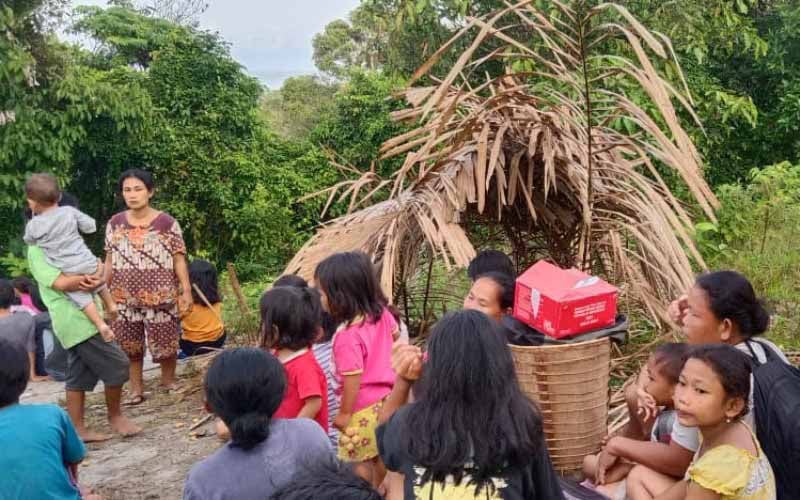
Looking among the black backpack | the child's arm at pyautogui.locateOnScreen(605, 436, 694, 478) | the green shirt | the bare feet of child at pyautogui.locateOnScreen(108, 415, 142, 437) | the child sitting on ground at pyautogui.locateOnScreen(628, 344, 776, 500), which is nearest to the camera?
the child sitting on ground at pyautogui.locateOnScreen(628, 344, 776, 500)

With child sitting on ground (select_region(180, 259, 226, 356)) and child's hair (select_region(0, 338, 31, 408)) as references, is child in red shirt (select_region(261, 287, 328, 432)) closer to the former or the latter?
child's hair (select_region(0, 338, 31, 408))

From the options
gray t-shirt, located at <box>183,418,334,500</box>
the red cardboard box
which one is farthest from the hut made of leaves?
gray t-shirt, located at <box>183,418,334,500</box>

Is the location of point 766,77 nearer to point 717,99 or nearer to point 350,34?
point 717,99

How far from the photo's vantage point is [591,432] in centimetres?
289

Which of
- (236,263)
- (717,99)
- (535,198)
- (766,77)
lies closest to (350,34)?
(236,263)

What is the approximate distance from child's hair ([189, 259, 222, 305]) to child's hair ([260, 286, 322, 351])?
2.70m

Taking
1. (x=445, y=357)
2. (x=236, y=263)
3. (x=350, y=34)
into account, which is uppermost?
(x=350, y=34)

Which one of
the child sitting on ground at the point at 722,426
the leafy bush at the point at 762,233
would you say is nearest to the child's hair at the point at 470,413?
the child sitting on ground at the point at 722,426

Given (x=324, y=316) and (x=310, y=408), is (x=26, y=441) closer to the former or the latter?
(x=310, y=408)

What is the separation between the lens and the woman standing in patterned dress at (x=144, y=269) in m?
4.32

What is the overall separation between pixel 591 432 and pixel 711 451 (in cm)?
80

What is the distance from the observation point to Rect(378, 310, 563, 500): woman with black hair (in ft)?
5.71

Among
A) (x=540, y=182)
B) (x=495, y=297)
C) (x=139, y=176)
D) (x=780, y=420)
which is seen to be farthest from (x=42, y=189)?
(x=780, y=420)

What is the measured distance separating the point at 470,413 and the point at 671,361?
3.42 feet
